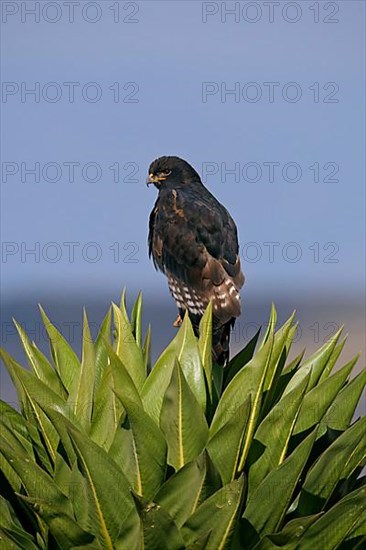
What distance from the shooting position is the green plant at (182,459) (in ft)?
8.15

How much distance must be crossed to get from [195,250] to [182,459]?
2752mm

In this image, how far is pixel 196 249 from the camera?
211 inches

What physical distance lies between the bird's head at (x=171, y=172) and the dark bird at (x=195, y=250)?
76 millimetres

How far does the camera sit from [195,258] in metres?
5.34

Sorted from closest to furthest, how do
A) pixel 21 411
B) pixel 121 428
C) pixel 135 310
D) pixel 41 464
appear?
pixel 121 428
pixel 41 464
pixel 21 411
pixel 135 310

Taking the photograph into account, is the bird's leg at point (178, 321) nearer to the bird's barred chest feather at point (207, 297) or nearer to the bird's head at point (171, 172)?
the bird's barred chest feather at point (207, 297)

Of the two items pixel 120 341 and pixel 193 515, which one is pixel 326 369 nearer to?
pixel 120 341

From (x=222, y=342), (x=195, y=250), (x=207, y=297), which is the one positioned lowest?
(x=222, y=342)

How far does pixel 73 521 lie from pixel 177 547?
0.98 feet

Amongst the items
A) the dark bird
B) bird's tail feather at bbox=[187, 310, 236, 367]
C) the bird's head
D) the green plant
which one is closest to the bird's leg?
the dark bird

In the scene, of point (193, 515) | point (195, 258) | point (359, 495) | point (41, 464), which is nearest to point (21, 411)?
point (41, 464)

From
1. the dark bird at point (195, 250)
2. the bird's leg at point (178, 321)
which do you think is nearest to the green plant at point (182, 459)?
the dark bird at point (195, 250)

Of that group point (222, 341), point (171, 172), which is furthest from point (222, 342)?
point (171, 172)

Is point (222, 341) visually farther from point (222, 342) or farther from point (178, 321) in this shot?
point (178, 321)
